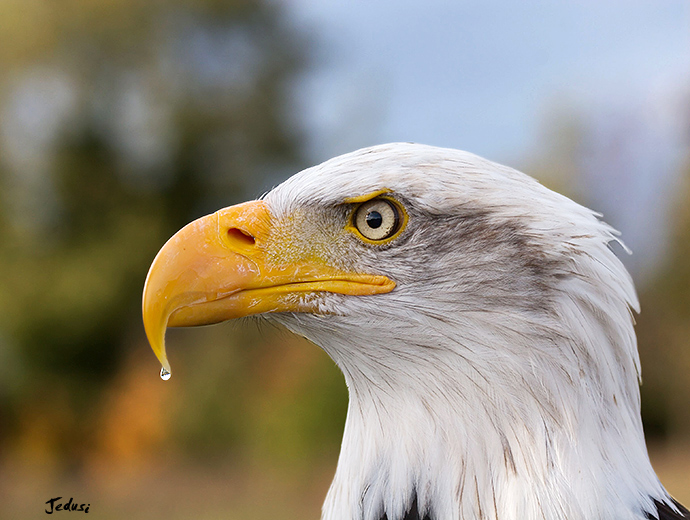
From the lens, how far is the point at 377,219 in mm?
1756

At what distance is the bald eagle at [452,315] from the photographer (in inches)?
64.5

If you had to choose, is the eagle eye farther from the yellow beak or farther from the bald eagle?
the yellow beak

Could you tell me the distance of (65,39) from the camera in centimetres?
1617

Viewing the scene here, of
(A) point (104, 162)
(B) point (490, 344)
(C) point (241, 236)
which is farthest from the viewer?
(A) point (104, 162)

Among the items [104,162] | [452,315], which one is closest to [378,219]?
[452,315]

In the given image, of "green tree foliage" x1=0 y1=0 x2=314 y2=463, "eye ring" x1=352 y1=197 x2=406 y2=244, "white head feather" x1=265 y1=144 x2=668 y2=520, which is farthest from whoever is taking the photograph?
"green tree foliage" x1=0 y1=0 x2=314 y2=463

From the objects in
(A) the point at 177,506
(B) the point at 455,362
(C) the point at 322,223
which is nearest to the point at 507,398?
(B) the point at 455,362

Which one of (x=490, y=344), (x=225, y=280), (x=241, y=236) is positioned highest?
(x=241, y=236)

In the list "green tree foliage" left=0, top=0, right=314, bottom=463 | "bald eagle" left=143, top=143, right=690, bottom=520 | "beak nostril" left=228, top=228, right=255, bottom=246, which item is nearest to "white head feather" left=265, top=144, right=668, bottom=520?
"bald eagle" left=143, top=143, right=690, bottom=520

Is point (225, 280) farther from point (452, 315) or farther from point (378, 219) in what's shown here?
point (452, 315)

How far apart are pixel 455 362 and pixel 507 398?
16 cm

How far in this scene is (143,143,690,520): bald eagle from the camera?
1639 mm

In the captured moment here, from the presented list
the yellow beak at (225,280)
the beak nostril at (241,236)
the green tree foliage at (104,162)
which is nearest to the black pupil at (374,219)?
the yellow beak at (225,280)

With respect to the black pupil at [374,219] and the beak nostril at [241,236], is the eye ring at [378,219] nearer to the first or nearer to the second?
the black pupil at [374,219]
